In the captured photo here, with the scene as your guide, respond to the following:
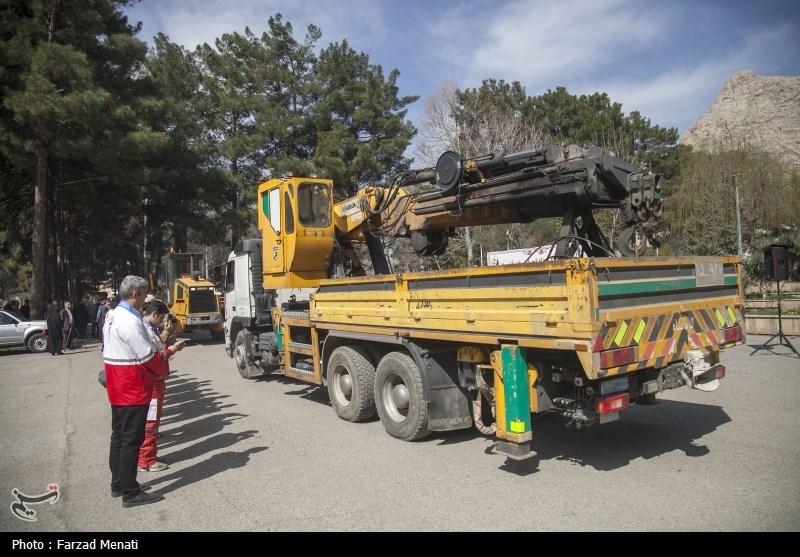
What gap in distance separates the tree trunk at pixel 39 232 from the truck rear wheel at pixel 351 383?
18.4m

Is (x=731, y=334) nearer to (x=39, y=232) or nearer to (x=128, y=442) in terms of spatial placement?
(x=128, y=442)

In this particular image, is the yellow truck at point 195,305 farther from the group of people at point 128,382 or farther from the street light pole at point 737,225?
the street light pole at point 737,225

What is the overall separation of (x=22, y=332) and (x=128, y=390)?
18013mm

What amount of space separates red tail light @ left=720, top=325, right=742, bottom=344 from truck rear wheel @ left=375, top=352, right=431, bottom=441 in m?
3.13

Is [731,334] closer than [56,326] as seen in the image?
Yes

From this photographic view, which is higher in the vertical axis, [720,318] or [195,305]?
[195,305]

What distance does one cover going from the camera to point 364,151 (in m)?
27.8

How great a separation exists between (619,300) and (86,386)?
11064 mm

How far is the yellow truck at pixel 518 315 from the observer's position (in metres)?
4.41

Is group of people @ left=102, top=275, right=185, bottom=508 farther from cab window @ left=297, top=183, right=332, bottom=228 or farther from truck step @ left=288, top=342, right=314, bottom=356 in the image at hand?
cab window @ left=297, top=183, right=332, bottom=228

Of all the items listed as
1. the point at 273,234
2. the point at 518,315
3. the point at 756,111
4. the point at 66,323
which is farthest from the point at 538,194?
the point at 756,111

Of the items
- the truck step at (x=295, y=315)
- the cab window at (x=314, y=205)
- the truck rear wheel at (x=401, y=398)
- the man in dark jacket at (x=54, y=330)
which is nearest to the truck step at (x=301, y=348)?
the truck step at (x=295, y=315)

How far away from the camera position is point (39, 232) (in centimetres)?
2053

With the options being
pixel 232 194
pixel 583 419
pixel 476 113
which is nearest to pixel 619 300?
pixel 583 419
